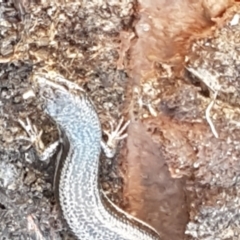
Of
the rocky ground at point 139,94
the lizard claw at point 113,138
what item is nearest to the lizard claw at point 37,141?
the rocky ground at point 139,94

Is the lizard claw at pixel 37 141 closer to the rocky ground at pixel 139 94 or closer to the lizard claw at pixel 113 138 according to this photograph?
the rocky ground at pixel 139 94

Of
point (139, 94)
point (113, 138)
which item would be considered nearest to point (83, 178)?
point (113, 138)

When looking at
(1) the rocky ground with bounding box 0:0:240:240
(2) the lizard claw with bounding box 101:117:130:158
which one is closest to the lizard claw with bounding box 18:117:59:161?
(1) the rocky ground with bounding box 0:0:240:240

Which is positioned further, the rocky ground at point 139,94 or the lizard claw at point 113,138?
the lizard claw at point 113,138

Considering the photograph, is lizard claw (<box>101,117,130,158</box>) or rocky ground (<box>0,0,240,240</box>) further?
lizard claw (<box>101,117,130,158</box>)

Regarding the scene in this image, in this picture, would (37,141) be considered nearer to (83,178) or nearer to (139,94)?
(83,178)

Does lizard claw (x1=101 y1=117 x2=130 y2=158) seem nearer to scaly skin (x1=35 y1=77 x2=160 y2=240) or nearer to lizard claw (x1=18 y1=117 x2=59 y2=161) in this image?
scaly skin (x1=35 y1=77 x2=160 y2=240)

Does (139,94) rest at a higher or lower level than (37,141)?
higher

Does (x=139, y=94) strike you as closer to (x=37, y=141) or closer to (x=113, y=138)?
(x=113, y=138)

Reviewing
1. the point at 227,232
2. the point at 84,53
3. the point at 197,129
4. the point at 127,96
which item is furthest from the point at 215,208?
the point at 84,53

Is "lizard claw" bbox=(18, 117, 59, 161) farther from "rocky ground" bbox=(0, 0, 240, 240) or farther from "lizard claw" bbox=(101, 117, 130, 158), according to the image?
"lizard claw" bbox=(101, 117, 130, 158)

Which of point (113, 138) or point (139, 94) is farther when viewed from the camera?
point (113, 138)

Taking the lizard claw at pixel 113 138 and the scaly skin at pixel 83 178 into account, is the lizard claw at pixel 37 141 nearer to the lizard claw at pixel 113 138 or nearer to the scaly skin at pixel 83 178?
the scaly skin at pixel 83 178
